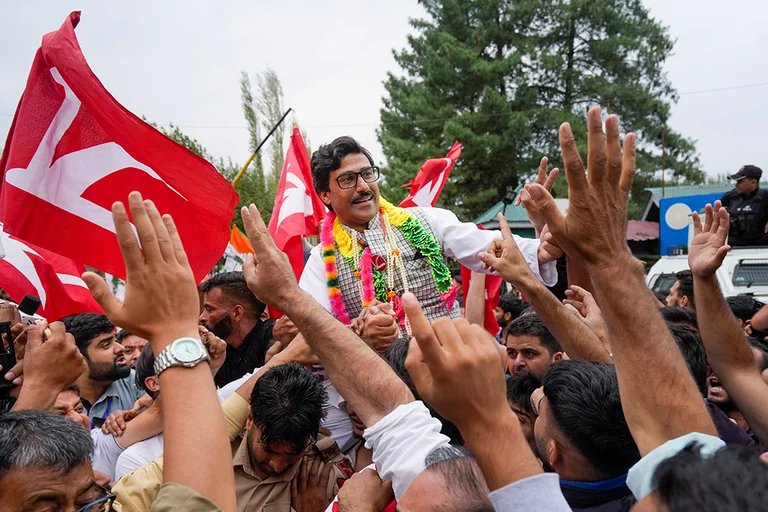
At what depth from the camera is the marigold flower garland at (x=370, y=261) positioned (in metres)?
3.49

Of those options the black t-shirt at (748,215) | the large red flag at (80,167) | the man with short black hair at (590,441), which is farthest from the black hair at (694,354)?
the black t-shirt at (748,215)

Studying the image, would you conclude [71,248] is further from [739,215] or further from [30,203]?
[739,215]

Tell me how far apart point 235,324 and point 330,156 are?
138 centimetres

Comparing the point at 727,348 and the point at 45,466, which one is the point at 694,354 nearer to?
the point at 727,348

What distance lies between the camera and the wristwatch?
4.81 ft

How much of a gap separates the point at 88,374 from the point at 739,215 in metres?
8.11

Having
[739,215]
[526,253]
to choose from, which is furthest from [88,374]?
[739,215]

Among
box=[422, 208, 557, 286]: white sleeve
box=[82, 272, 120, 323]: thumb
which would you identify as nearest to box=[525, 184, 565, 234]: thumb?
box=[82, 272, 120, 323]: thumb

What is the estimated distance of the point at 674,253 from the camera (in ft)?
35.4

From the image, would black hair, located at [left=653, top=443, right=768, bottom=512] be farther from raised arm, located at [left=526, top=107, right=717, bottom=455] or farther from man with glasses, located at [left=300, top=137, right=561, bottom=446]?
man with glasses, located at [left=300, top=137, right=561, bottom=446]

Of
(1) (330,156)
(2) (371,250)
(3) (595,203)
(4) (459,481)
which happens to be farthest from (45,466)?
(1) (330,156)

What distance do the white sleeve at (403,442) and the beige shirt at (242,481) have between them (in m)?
1.00

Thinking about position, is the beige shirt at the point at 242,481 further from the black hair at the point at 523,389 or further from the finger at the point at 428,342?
the finger at the point at 428,342

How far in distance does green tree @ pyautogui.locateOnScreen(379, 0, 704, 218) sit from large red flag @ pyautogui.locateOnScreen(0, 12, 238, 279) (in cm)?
1840
